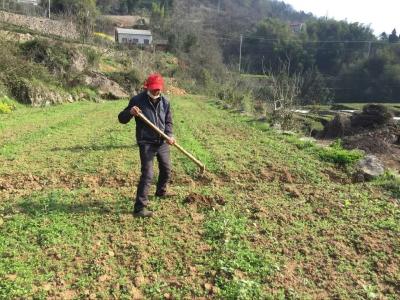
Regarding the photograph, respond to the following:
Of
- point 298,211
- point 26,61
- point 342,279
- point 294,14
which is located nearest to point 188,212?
point 298,211

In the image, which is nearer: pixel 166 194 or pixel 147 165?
pixel 147 165

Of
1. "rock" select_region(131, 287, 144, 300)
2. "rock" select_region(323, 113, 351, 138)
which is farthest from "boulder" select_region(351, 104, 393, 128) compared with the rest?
"rock" select_region(131, 287, 144, 300)

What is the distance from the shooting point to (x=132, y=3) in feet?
262

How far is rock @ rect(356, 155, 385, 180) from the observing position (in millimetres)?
7852

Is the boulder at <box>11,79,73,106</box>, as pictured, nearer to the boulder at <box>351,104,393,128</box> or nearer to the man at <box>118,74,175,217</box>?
the boulder at <box>351,104,393,128</box>

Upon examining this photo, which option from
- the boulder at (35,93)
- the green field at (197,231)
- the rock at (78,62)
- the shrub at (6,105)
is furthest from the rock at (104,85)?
the green field at (197,231)

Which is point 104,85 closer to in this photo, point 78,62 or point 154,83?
point 78,62

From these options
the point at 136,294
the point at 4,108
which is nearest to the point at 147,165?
the point at 136,294

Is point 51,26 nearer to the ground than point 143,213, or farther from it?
farther from it

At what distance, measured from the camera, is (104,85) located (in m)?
24.2

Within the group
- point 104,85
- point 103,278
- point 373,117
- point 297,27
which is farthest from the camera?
point 297,27

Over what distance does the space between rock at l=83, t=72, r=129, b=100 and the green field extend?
1498 centimetres

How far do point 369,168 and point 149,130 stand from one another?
184 inches

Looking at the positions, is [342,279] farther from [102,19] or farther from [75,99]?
[102,19]
